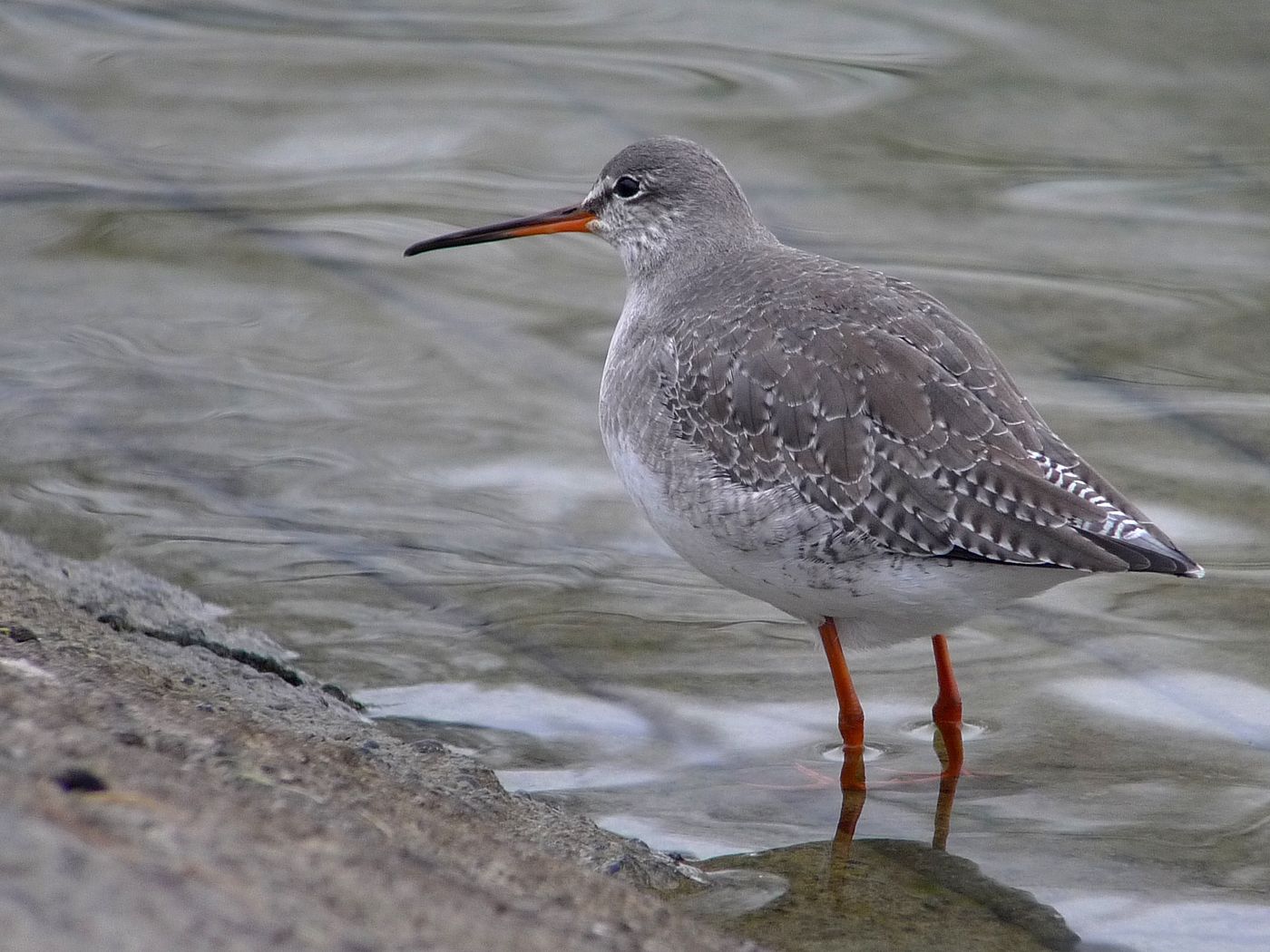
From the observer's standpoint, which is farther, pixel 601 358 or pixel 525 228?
pixel 601 358

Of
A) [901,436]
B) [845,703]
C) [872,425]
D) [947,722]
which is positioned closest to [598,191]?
[872,425]

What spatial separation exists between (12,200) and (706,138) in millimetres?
5125

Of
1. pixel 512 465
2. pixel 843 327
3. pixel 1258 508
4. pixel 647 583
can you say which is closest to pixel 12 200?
pixel 512 465

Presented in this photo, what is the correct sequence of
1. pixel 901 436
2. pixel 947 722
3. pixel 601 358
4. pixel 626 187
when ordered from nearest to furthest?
pixel 901 436, pixel 947 722, pixel 626 187, pixel 601 358

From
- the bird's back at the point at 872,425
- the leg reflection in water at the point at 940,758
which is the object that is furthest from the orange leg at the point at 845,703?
the bird's back at the point at 872,425

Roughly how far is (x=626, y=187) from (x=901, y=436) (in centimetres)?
238

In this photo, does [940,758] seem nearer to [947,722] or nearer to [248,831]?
[947,722]

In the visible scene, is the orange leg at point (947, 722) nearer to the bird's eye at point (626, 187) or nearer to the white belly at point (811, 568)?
the white belly at point (811, 568)

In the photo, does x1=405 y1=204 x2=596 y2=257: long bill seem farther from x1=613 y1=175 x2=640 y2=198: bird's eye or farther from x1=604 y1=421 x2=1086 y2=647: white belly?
x1=604 y1=421 x2=1086 y2=647: white belly

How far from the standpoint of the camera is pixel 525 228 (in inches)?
319

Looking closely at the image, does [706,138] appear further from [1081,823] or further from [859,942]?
[859,942]

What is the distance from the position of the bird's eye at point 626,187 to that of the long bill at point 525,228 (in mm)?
200

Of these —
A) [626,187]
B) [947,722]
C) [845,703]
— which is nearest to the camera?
[845,703]

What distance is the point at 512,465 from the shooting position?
9281 millimetres
